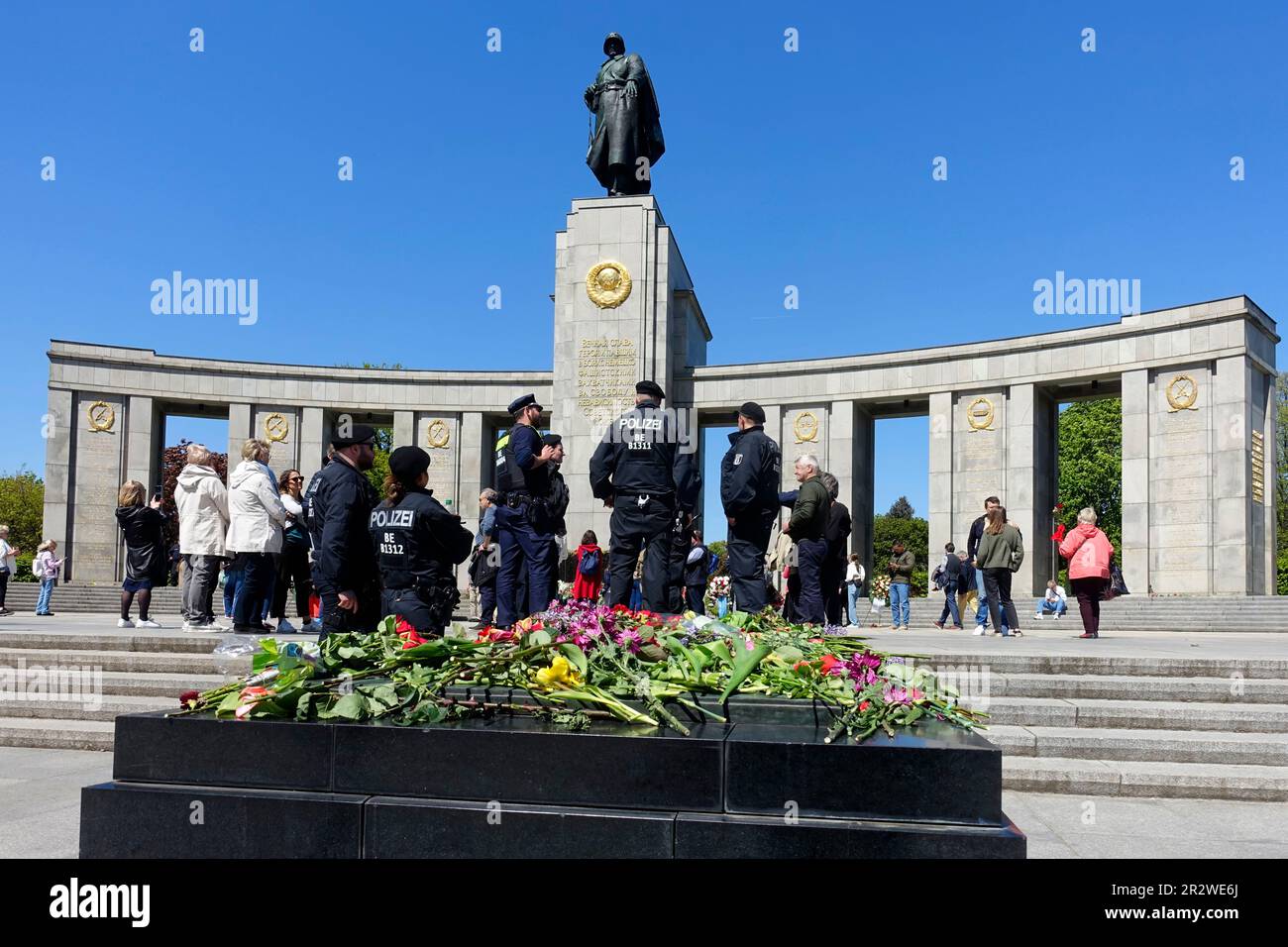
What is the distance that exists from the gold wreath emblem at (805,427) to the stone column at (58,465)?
21867mm

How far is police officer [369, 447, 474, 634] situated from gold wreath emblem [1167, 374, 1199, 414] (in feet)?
76.5

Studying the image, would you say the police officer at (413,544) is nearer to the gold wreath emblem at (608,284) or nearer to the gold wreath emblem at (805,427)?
the gold wreath emblem at (608,284)

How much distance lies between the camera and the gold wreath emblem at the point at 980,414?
27.1 meters

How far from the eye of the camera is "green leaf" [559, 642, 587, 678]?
3770 millimetres

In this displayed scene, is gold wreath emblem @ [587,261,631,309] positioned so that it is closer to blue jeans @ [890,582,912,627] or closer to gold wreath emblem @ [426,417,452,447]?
gold wreath emblem @ [426,417,452,447]

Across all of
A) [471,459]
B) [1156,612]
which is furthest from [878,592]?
[471,459]

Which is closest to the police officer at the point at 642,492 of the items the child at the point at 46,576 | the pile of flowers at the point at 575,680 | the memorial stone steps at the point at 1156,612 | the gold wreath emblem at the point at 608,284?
the pile of flowers at the point at 575,680

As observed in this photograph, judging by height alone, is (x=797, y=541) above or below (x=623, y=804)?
above

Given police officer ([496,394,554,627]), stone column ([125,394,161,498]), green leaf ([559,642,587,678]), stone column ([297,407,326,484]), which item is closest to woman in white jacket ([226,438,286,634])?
police officer ([496,394,554,627])

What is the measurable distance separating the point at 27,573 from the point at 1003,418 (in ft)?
113

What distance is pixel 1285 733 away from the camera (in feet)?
21.1

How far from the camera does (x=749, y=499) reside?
30.0ft
